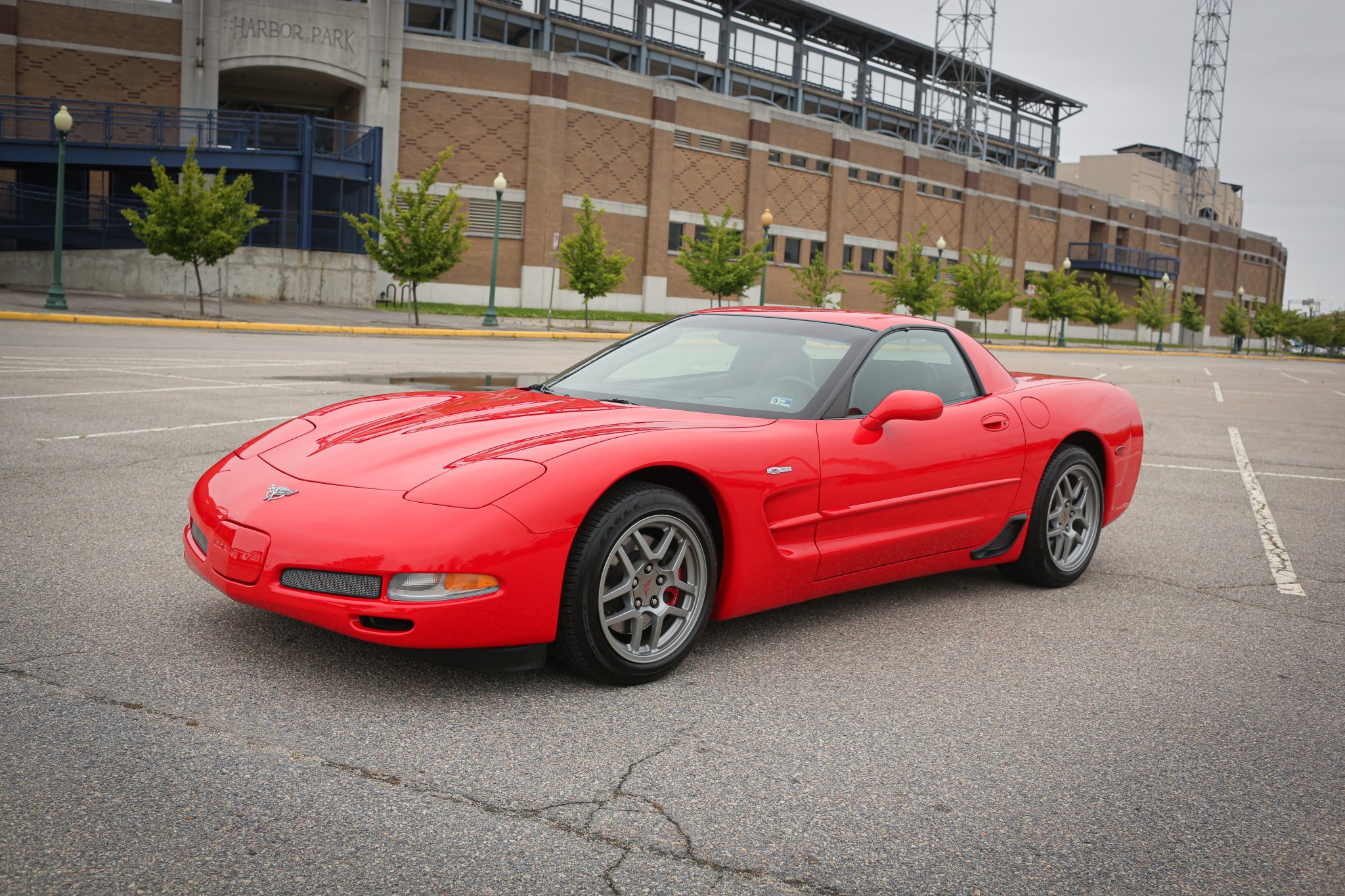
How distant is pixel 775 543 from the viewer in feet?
13.8

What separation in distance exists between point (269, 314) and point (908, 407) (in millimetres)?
26625

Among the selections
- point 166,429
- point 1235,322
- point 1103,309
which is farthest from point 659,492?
point 1235,322

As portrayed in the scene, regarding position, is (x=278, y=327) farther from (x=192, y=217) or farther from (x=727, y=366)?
(x=727, y=366)

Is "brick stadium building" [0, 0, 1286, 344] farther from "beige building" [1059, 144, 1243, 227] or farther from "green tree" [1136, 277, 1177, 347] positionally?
"beige building" [1059, 144, 1243, 227]

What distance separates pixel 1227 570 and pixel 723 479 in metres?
3.61

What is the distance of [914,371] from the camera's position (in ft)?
16.8

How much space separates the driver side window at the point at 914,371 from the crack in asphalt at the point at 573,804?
1.93 metres

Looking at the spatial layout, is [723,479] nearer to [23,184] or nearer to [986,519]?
[986,519]

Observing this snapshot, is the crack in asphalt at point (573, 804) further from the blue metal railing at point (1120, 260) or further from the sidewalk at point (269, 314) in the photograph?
the blue metal railing at point (1120, 260)

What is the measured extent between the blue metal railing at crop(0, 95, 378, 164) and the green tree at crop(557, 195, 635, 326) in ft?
23.3

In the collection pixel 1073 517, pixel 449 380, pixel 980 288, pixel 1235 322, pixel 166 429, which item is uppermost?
pixel 1235 322

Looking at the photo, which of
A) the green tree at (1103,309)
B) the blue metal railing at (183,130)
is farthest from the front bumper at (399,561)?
the green tree at (1103,309)

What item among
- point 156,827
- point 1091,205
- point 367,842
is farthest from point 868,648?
point 1091,205

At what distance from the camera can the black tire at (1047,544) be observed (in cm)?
545
